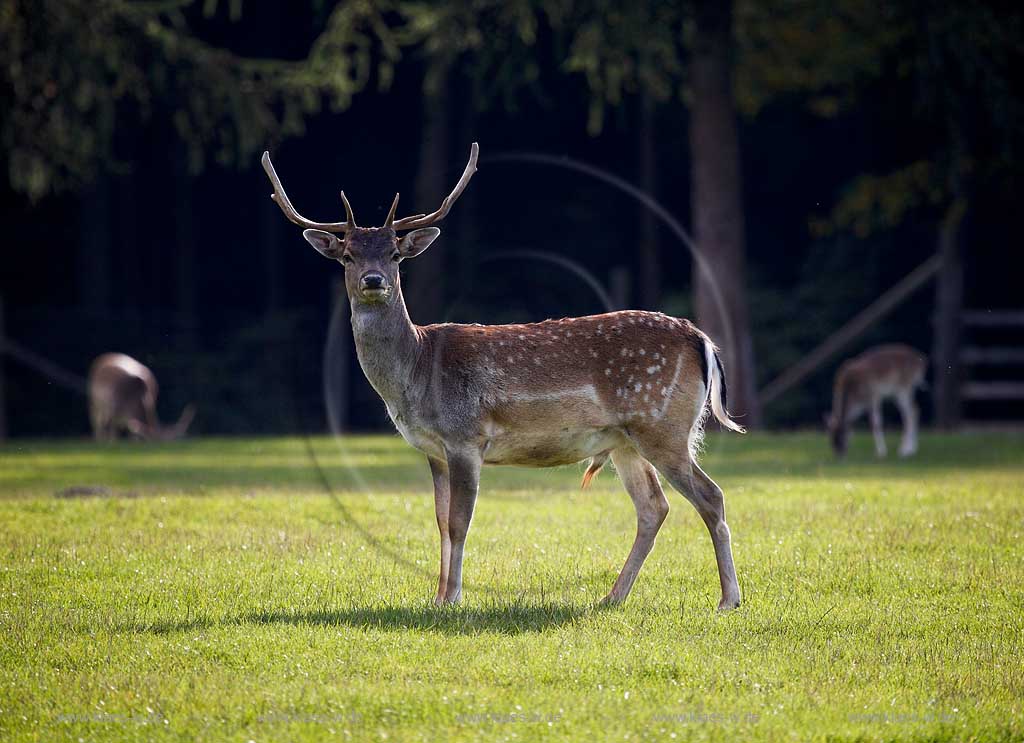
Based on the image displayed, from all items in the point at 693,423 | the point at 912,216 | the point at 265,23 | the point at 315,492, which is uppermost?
the point at 265,23

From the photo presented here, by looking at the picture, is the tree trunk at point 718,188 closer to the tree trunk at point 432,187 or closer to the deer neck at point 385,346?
the tree trunk at point 432,187

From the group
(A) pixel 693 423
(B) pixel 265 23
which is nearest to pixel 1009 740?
(A) pixel 693 423

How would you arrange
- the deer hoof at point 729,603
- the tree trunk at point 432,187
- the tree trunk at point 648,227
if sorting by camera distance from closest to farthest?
the deer hoof at point 729,603, the tree trunk at point 432,187, the tree trunk at point 648,227

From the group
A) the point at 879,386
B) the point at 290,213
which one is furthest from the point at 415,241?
the point at 879,386

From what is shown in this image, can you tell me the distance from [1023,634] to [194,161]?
675 inches

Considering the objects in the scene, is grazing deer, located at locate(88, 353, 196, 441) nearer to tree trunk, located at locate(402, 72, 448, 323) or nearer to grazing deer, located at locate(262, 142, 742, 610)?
tree trunk, located at locate(402, 72, 448, 323)

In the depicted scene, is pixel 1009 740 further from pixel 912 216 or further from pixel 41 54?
pixel 912 216

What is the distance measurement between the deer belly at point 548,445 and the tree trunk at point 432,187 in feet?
55.8

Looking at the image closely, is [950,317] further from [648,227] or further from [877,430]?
[648,227]

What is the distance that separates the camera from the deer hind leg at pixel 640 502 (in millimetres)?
8484

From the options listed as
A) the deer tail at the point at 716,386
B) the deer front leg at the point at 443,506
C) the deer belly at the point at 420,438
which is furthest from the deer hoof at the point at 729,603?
the deer belly at the point at 420,438

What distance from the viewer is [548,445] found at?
28.1 ft

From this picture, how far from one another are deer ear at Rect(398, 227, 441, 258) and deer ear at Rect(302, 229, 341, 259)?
390 millimetres

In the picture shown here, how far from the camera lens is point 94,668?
6773mm
